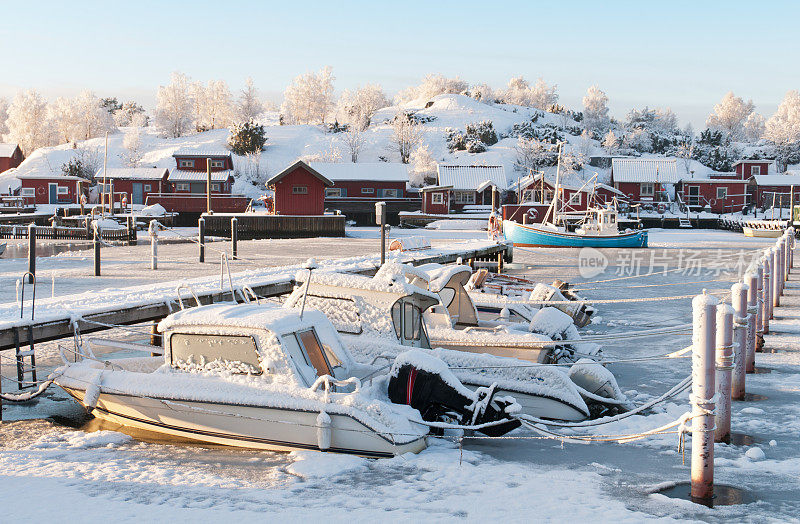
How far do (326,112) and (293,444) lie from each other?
433 feet

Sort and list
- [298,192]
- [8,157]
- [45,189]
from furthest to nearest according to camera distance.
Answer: [8,157] → [45,189] → [298,192]

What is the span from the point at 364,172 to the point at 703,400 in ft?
205

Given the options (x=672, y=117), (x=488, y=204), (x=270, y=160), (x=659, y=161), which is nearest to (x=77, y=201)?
(x=270, y=160)

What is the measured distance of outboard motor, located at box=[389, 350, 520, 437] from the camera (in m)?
9.77

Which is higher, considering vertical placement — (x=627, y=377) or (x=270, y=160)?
(x=270, y=160)

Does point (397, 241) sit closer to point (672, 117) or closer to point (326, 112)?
point (326, 112)

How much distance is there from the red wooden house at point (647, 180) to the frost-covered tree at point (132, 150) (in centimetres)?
5802

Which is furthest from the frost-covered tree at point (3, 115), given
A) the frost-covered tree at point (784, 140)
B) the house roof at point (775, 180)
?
the house roof at point (775, 180)

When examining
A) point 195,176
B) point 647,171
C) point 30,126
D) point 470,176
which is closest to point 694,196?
point 647,171

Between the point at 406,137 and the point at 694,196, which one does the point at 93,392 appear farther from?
the point at 406,137

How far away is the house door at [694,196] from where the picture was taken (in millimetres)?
73250

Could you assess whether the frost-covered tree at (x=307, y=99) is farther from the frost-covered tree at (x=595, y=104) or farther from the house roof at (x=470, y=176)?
the house roof at (x=470, y=176)

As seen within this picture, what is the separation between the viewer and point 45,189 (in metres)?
73.7

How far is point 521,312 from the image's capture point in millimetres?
15633
